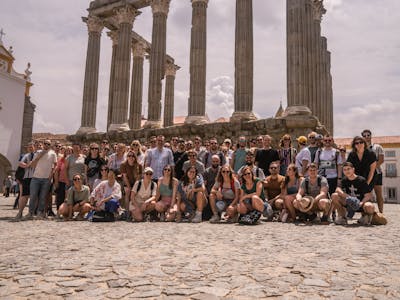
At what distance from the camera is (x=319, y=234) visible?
600 cm

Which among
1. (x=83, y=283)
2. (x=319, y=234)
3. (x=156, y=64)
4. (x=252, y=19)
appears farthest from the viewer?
(x=156, y=64)

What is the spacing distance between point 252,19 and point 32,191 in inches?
554

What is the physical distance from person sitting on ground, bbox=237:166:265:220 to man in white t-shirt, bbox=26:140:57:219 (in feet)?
16.0

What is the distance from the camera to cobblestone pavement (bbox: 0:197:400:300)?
2928mm

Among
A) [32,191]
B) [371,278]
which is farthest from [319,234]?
[32,191]

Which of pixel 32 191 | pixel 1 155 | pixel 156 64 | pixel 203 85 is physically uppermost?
pixel 156 64

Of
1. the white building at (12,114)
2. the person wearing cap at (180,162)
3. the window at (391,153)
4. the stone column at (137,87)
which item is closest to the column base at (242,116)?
the person wearing cap at (180,162)

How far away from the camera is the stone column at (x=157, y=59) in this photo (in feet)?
69.4

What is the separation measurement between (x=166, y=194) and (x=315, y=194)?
11.4 feet

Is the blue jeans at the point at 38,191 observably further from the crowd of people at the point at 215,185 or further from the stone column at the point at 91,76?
the stone column at the point at 91,76

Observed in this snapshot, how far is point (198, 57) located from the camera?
19.3 meters

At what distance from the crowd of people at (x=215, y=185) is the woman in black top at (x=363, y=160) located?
0.02 meters

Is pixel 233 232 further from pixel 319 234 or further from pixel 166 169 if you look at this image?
pixel 166 169

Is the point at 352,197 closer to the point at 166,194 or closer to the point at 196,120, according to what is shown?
the point at 166,194
